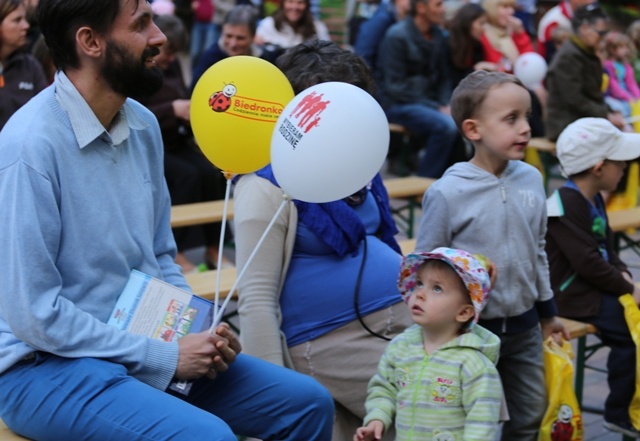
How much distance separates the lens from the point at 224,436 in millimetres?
2598

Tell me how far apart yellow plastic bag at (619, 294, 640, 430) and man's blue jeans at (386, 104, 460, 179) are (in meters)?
4.68

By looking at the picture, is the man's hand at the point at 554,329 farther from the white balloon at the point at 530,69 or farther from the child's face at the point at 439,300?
the white balloon at the point at 530,69

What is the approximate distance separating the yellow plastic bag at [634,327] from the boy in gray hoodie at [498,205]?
0.83 meters

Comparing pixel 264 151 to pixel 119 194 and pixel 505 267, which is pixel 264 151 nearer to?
pixel 119 194

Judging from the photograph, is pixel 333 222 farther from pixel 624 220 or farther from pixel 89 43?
pixel 624 220

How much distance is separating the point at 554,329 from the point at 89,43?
6.39 feet

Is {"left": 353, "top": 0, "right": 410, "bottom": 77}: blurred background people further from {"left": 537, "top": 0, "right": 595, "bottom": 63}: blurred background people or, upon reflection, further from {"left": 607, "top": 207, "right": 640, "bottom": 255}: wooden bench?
{"left": 607, "top": 207, "right": 640, "bottom": 255}: wooden bench

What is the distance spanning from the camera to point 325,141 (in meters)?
2.79

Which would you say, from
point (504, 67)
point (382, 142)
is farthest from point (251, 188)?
point (504, 67)

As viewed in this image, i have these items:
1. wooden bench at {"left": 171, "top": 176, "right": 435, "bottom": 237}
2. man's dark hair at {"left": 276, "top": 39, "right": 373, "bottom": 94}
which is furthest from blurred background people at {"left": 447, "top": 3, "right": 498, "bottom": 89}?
→ man's dark hair at {"left": 276, "top": 39, "right": 373, "bottom": 94}

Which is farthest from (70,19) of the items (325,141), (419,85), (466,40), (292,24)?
(466,40)

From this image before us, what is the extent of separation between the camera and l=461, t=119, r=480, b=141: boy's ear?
134 inches

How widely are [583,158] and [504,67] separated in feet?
18.3

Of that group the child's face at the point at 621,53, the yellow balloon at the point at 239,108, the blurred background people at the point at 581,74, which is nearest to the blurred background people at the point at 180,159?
the blurred background people at the point at 581,74
